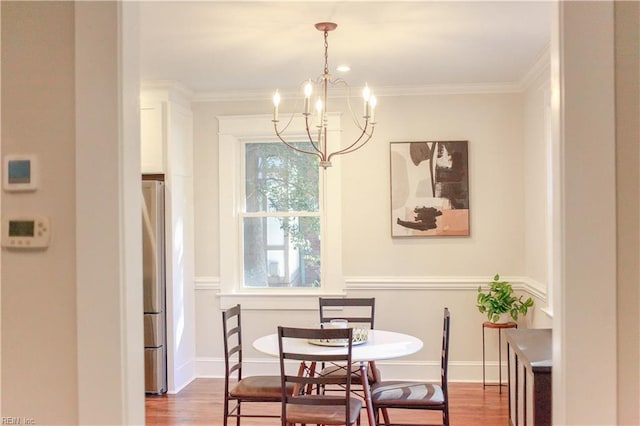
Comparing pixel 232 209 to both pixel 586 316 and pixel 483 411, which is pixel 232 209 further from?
pixel 586 316

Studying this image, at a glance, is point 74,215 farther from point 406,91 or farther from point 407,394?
point 406,91

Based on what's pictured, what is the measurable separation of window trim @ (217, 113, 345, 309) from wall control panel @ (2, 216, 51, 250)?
3.59 m

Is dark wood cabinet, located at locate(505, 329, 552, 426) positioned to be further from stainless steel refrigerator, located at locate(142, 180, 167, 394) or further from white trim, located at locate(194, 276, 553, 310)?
stainless steel refrigerator, located at locate(142, 180, 167, 394)

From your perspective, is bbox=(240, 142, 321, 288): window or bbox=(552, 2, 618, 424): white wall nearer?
bbox=(552, 2, 618, 424): white wall

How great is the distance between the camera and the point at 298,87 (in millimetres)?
5027

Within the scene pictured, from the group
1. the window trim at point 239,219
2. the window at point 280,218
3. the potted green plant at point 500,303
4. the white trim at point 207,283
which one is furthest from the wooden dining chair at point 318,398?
the white trim at point 207,283

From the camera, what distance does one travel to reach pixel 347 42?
12.2 ft

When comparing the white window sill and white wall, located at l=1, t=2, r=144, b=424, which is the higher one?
white wall, located at l=1, t=2, r=144, b=424

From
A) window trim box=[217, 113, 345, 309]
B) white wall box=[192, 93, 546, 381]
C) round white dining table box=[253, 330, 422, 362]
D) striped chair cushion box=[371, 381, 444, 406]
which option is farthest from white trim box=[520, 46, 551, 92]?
striped chair cushion box=[371, 381, 444, 406]

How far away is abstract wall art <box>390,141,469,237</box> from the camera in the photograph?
4977mm

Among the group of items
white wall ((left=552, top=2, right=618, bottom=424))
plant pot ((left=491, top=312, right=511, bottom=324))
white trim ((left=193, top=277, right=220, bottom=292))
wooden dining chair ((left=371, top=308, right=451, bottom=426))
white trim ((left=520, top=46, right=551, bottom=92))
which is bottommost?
wooden dining chair ((left=371, top=308, right=451, bottom=426))

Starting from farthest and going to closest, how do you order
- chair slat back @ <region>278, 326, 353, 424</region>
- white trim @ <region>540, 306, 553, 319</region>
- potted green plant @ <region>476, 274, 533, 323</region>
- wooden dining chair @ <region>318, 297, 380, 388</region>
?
potted green plant @ <region>476, 274, 533, 323</region>
white trim @ <region>540, 306, 553, 319</region>
wooden dining chair @ <region>318, 297, 380, 388</region>
chair slat back @ <region>278, 326, 353, 424</region>

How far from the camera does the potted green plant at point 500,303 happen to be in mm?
4633

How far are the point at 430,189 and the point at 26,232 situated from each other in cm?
379
